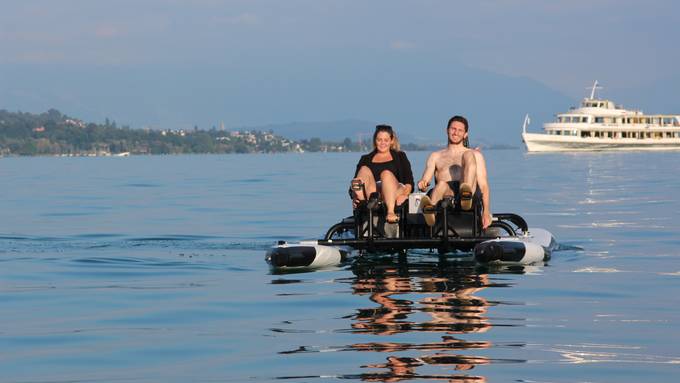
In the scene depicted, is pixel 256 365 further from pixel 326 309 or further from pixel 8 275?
pixel 8 275

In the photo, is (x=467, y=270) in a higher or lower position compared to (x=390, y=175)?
lower

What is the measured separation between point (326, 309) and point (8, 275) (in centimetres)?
539

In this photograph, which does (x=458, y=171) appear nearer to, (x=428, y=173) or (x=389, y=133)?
(x=428, y=173)

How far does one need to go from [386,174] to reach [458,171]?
3.45ft

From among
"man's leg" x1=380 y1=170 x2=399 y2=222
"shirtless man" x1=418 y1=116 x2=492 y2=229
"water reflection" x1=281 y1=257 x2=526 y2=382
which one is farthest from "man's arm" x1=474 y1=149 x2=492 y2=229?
"man's leg" x1=380 y1=170 x2=399 y2=222

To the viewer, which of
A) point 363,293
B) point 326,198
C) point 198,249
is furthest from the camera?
point 326,198

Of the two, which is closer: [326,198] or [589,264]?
[589,264]

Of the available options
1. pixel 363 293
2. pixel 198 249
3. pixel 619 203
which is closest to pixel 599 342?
pixel 363 293

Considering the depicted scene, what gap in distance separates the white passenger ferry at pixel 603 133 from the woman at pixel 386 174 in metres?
122

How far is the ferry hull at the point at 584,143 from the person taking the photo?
137125 millimetres

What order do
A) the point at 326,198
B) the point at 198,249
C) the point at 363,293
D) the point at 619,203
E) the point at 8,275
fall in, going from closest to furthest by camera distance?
1. the point at 363,293
2. the point at 8,275
3. the point at 198,249
4. the point at 619,203
5. the point at 326,198

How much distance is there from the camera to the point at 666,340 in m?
10.1

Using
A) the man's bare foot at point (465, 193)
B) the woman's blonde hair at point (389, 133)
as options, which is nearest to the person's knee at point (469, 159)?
the man's bare foot at point (465, 193)

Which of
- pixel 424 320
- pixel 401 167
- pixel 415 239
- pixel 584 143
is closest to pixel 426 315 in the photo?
pixel 424 320
